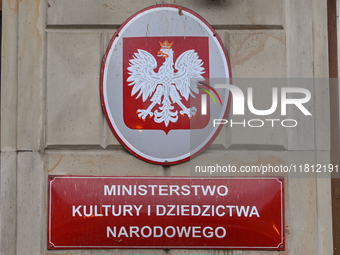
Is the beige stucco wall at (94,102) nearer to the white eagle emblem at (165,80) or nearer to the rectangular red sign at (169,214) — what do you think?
the rectangular red sign at (169,214)

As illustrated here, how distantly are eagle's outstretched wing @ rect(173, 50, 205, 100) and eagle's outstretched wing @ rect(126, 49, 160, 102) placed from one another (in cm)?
17

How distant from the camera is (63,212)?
235 cm

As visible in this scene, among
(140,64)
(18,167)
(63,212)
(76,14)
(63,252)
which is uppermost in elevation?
(76,14)

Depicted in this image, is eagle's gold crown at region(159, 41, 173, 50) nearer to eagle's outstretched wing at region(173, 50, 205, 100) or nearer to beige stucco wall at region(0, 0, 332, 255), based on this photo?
eagle's outstretched wing at region(173, 50, 205, 100)

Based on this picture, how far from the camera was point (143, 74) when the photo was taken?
2396 millimetres

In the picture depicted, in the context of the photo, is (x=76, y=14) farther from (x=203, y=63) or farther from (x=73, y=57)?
(x=203, y=63)

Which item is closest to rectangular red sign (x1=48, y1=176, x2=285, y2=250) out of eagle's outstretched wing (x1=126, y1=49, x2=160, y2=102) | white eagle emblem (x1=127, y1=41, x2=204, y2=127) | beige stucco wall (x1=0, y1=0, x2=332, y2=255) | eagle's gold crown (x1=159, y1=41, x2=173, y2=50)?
beige stucco wall (x1=0, y1=0, x2=332, y2=255)

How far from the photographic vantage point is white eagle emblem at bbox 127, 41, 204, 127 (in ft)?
7.82

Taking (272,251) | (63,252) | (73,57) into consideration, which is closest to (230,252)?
(272,251)

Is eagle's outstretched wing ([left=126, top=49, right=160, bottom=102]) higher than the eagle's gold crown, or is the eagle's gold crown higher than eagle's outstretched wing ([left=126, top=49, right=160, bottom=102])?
the eagle's gold crown

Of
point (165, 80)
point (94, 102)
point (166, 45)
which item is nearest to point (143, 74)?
point (165, 80)

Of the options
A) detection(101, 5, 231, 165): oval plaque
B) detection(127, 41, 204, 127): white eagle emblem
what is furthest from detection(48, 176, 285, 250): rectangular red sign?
detection(127, 41, 204, 127): white eagle emblem

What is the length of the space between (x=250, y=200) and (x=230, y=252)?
0.41m

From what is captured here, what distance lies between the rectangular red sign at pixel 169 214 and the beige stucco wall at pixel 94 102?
0.09 m
